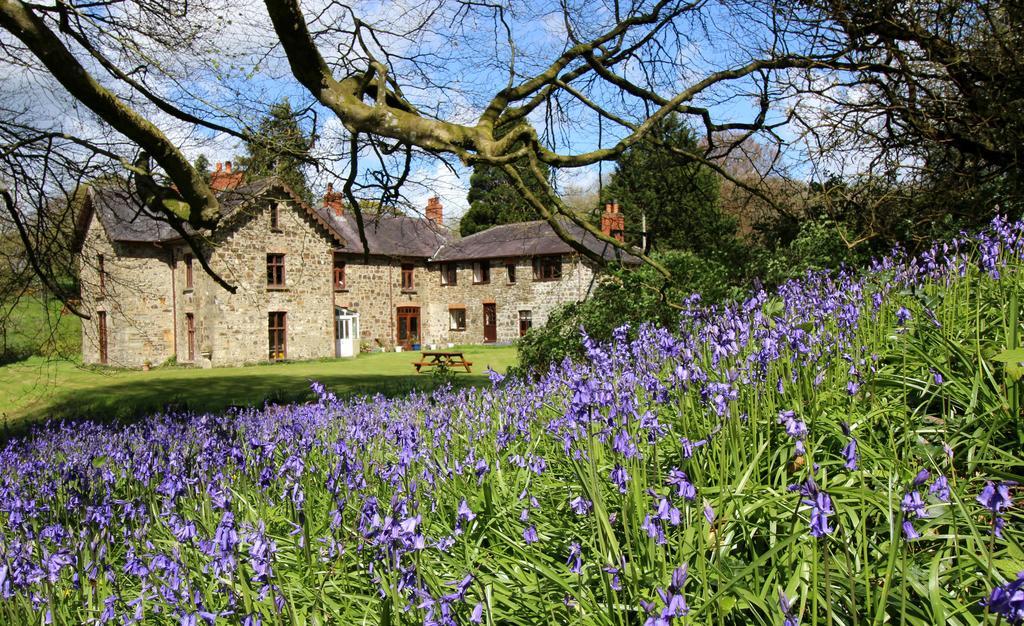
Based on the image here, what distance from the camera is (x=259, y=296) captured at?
1227 inches

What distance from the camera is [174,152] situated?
7.57 metres

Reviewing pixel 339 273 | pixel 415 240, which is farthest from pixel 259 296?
pixel 415 240

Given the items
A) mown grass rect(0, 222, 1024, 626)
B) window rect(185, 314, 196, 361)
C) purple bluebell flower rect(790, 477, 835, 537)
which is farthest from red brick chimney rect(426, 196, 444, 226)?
window rect(185, 314, 196, 361)

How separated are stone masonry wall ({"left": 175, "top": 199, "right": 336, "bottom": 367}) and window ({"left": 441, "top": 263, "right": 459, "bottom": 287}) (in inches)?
380

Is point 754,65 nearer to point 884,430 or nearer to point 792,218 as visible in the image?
point 792,218

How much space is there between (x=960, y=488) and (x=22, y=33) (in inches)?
319

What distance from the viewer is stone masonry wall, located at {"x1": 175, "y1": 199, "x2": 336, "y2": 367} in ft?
99.1

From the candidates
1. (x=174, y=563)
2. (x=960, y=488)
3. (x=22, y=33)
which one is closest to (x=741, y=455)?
(x=960, y=488)

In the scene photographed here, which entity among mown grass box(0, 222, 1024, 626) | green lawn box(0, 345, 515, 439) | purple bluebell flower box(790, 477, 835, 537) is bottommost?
green lawn box(0, 345, 515, 439)

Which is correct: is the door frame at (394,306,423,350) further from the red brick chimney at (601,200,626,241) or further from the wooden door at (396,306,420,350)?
the red brick chimney at (601,200,626,241)

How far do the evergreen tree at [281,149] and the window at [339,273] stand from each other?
2839 centimetres

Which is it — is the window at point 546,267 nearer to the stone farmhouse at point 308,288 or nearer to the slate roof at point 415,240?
the stone farmhouse at point 308,288

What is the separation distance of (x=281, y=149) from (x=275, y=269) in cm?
2625

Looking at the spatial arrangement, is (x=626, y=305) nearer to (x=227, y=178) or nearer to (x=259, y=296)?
(x=227, y=178)
